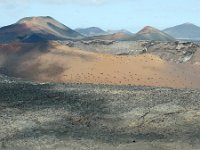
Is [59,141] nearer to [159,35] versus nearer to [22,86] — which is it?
[22,86]

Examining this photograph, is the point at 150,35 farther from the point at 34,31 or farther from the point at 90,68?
the point at 90,68

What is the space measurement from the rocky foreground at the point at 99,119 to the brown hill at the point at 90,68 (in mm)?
11758

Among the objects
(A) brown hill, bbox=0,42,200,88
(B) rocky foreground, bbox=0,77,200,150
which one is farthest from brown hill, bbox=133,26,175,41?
(B) rocky foreground, bbox=0,77,200,150

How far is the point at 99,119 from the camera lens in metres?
17.6

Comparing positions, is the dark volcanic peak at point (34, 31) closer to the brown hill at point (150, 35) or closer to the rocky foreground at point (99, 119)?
the brown hill at point (150, 35)

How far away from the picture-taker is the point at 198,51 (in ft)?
156

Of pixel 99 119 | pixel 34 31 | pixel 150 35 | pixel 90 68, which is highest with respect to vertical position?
pixel 34 31

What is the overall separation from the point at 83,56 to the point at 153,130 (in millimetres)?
24897

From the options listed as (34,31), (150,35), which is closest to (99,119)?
(34,31)

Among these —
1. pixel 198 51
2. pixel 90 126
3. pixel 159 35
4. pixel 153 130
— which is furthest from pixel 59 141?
pixel 159 35

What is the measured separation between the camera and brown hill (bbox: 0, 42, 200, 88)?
35.3 m

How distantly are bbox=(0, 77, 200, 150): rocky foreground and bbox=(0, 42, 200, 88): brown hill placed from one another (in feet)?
38.6

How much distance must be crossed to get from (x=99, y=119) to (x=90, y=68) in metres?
20.0

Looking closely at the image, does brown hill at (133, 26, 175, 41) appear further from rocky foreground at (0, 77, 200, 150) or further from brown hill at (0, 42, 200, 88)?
rocky foreground at (0, 77, 200, 150)
